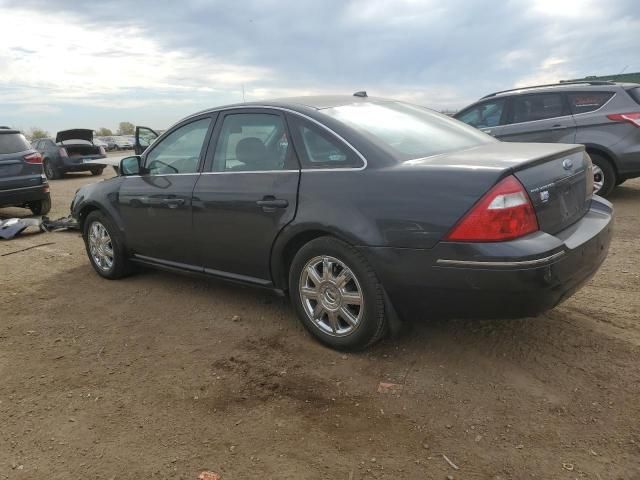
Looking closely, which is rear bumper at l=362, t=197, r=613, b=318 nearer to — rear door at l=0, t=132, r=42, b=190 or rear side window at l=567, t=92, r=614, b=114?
rear side window at l=567, t=92, r=614, b=114

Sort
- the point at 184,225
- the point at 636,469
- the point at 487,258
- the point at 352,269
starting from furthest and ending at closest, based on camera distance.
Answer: the point at 184,225
the point at 352,269
the point at 487,258
the point at 636,469

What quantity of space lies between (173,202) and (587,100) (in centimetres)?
617

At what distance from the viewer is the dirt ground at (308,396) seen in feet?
7.93

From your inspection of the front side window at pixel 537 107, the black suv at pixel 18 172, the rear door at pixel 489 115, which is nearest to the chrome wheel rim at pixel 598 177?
the front side window at pixel 537 107

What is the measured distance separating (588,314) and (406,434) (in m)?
1.86

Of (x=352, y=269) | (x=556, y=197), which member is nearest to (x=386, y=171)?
(x=352, y=269)

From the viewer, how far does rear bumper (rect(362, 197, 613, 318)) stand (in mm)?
2666

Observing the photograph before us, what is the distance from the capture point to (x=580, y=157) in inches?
132

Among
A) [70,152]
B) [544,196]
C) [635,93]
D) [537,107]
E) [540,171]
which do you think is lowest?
[70,152]

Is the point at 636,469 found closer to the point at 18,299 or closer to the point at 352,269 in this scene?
the point at 352,269

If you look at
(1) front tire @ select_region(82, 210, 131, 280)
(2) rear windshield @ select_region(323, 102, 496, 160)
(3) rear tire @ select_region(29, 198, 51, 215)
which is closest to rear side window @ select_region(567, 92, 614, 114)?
(2) rear windshield @ select_region(323, 102, 496, 160)

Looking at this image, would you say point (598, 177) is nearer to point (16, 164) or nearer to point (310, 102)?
point (310, 102)

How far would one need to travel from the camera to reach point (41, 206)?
949 cm

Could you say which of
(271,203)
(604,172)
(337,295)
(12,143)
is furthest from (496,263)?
(12,143)
